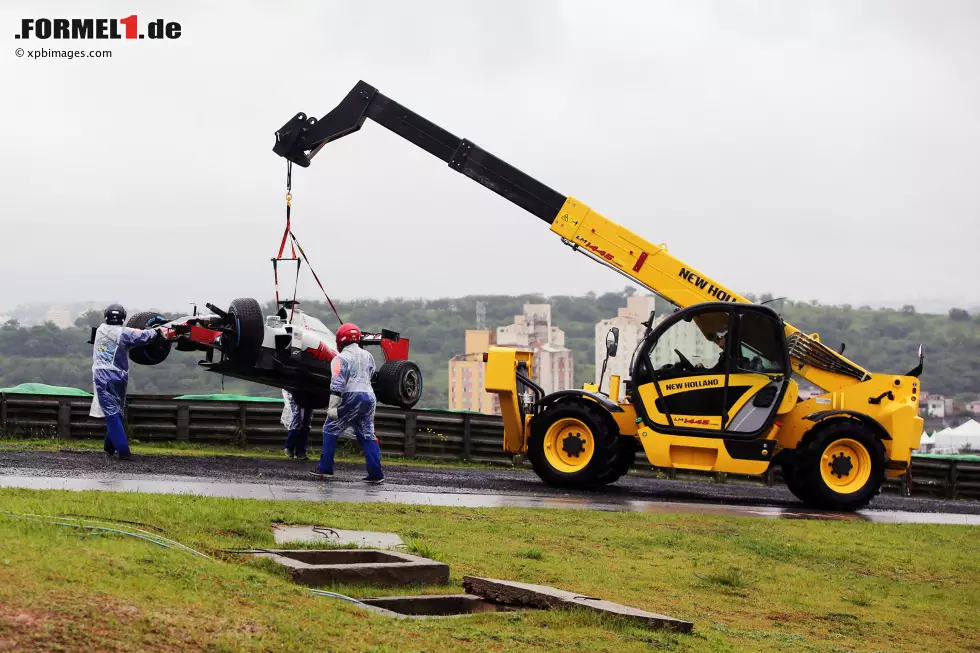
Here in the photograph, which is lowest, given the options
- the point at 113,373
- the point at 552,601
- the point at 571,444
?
the point at 552,601

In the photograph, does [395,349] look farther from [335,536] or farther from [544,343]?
[544,343]

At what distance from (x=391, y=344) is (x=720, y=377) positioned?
21.6 ft

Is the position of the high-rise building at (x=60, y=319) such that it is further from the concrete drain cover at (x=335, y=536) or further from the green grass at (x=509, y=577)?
the concrete drain cover at (x=335, y=536)

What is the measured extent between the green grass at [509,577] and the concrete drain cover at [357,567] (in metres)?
0.14

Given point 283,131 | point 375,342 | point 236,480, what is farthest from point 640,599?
point 283,131

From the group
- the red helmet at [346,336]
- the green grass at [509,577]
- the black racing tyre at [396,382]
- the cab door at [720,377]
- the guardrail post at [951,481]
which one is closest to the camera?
the green grass at [509,577]

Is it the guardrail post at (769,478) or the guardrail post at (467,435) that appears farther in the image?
the guardrail post at (769,478)

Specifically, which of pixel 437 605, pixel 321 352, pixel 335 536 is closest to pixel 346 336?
pixel 321 352

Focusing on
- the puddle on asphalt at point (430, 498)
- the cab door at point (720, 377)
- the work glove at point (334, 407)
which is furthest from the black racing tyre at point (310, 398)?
the cab door at point (720, 377)

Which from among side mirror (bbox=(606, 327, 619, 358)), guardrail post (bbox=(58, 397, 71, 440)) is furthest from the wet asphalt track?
guardrail post (bbox=(58, 397, 71, 440))

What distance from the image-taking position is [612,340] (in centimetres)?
1605

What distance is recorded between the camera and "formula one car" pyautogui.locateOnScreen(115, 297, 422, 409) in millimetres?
A: 17859

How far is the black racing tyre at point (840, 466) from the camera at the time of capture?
51.8 ft

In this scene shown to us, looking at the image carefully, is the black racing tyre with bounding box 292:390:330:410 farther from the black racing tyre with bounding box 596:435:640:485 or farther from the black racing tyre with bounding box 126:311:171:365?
the black racing tyre with bounding box 596:435:640:485
